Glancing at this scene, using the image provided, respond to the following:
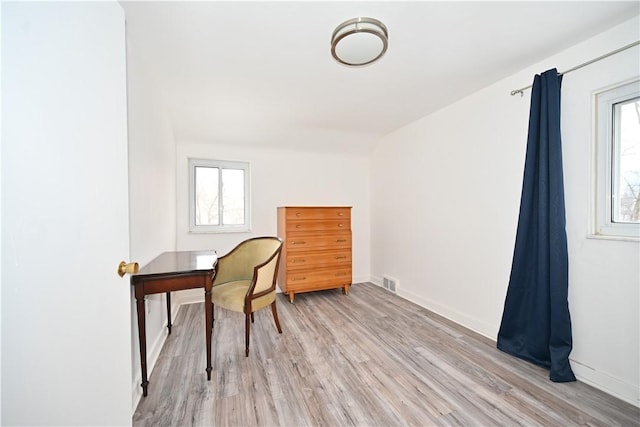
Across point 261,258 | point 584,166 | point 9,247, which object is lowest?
point 261,258

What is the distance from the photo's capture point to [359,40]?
1.53 meters

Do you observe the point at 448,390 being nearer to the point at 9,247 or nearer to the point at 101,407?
the point at 101,407

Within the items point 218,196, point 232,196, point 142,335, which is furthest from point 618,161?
point 218,196

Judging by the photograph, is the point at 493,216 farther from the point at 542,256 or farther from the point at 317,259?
the point at 317,259

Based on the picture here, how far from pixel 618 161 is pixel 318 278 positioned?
2957mm

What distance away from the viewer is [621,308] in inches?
62.1

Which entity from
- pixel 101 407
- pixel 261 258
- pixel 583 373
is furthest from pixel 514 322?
pixel 101 407

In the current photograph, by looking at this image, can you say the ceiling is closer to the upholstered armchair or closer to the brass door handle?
the brass door handle

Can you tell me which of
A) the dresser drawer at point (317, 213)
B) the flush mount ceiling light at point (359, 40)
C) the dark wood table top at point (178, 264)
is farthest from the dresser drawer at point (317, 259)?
the flush mount ceiling light at point (359, 40)

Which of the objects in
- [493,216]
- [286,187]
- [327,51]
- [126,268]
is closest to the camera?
[126,268]

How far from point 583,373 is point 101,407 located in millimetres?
2762

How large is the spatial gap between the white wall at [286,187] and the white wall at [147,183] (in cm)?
71

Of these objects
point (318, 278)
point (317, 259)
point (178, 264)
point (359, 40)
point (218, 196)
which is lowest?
point (318, 278)

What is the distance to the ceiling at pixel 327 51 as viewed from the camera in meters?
1.42
